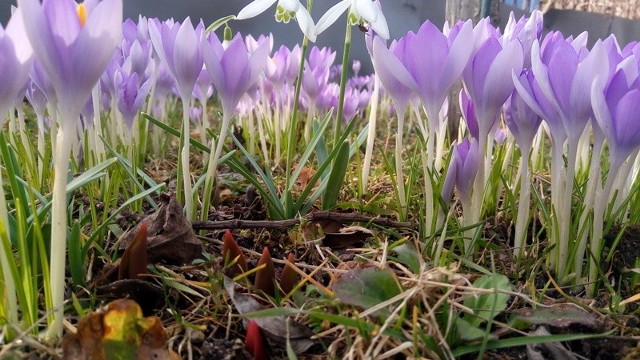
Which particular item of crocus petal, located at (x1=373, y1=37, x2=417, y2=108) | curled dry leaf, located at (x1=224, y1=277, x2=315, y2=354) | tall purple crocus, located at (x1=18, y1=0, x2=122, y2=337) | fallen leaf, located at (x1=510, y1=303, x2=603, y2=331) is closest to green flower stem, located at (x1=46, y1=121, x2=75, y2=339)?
tall purple crocus, located at (x1=18, y1=0, x2=122, y2=337)

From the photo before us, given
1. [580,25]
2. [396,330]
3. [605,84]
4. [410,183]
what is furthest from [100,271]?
[580,25]

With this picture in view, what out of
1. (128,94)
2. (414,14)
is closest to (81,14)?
(128,94)

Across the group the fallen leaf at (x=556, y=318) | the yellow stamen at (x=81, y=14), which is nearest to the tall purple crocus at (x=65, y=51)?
the yellow stamen at (x=81, y=14)

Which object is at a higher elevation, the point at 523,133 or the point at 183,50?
the point at 183,50

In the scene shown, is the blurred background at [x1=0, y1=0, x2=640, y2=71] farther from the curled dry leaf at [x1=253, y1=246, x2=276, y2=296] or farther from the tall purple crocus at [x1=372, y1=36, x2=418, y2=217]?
the curled dry leaf at [x1=253, y1=246, x2=276, y2=296]

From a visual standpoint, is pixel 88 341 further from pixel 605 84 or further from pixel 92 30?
pixel 605 84

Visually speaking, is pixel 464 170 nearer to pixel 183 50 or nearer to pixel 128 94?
pixel 183 50
